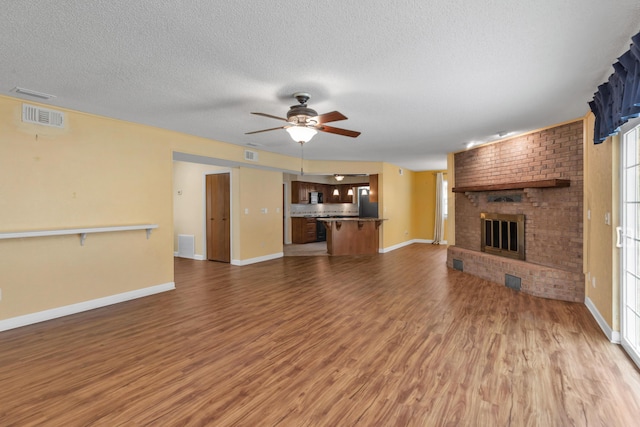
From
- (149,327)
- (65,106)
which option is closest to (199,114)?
(65,106)

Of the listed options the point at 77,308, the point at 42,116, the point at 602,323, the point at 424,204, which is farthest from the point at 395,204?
the point at 42,116

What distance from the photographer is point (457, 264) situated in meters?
5.97

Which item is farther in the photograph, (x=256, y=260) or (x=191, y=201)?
(x=191, y=201)

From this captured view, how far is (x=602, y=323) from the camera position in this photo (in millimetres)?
3098

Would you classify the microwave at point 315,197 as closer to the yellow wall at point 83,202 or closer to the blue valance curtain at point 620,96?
the yellow wall at point 83,202

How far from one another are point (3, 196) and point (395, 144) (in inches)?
222

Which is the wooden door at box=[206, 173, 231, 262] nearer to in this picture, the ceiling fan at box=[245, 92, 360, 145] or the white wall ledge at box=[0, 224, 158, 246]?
the white wall ledge at box=[0, 224, 158, 246]

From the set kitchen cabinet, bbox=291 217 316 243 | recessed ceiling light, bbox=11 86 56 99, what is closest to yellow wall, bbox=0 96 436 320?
recessed ceiling light, bbox=11 86 56 99

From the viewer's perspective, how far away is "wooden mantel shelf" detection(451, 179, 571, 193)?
13.7 ft

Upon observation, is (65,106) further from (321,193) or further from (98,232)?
(321,193)

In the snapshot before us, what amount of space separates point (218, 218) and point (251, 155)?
180 cm

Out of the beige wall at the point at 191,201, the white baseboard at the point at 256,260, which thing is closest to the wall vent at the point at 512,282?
the white baseboard at the point at 256,260

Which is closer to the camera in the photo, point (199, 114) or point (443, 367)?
point (443, 367)

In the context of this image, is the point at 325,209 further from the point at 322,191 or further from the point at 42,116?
the point at 42,116
